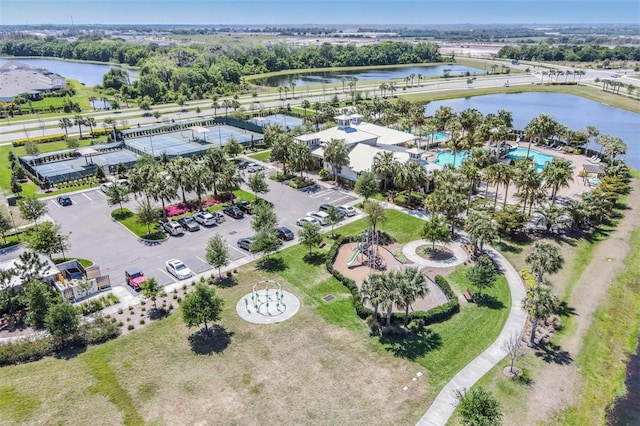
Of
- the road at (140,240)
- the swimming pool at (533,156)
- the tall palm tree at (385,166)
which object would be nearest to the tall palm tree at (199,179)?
the road at (140,240)

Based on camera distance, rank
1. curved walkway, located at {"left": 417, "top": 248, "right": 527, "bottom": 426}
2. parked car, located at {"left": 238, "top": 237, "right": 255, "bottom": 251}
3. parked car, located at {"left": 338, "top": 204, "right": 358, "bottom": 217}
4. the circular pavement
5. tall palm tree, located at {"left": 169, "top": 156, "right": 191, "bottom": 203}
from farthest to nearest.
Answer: parked car, located at {"left": 338, "top": 204, "right": 358, "bottom": 217} → tall palm tree, located at {"left": 169, "top": 156, "right": 191, "bottom": 203} → parked car, located at {"left": 238, "top": 237, "right": 255, "bottom": 251} → the circular pavement → curved walkway, located at {"left": 417, "top": 248, "right": 527, "bottom": 426}

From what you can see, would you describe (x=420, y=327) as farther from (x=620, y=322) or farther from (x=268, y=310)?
(x=620, y=322)

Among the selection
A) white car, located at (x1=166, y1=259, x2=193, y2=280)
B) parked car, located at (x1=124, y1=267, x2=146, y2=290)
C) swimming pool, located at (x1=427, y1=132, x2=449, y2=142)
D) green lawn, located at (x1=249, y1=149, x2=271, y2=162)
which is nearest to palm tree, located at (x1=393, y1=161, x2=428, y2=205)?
white car, located at (x1=166, y1=259, x2=193, y2=280)

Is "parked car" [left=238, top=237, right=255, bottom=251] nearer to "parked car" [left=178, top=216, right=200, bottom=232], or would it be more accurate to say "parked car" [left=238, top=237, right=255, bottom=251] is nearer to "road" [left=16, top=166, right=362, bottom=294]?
"road" [left=16, top=166, right=362, bottom=294]

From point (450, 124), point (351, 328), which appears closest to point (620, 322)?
point (351, 328)

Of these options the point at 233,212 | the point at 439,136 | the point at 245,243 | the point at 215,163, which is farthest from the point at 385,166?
the point at 439,136

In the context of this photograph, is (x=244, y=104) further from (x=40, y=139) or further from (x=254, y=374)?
(x=254, y=374)

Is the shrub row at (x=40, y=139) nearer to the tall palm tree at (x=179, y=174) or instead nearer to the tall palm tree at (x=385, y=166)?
the tall palm tree at (x=179, y=174)
